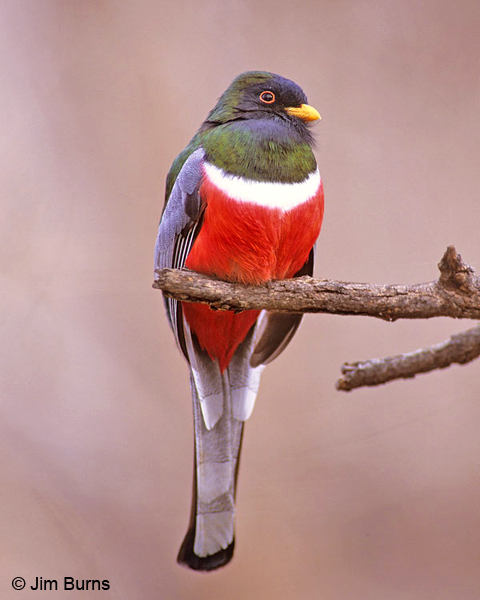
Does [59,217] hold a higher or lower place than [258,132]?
higher

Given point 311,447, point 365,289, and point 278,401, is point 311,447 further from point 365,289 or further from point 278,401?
point 365,289

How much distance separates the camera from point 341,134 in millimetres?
1948

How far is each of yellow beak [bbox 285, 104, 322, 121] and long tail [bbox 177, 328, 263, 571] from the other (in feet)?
1.99

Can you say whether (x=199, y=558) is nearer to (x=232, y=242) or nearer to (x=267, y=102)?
(x=232, y=242)

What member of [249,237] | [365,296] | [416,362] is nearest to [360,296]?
[365,296]

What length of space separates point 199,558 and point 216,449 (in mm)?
277

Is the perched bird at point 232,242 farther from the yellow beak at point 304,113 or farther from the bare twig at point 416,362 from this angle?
the bare twig at point 416,362

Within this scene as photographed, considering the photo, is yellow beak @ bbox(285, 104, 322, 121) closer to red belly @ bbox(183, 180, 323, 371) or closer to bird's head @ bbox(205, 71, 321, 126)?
bird's head @ bbox(205, 71, 321, 126)

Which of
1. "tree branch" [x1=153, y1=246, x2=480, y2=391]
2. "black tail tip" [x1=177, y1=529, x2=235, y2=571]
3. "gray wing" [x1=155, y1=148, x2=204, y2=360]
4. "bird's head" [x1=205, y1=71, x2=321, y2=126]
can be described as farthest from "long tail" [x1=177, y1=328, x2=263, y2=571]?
"bird's head" [x1=205, y1=71, x2=321, y2=126]

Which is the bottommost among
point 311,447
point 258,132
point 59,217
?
point 311,447

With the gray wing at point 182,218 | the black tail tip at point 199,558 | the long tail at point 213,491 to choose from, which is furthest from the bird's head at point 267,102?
the black tail tip at point 199,558

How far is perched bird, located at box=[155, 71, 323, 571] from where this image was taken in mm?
1441

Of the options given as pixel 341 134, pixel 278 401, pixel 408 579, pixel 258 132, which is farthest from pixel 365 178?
pixel 408 579

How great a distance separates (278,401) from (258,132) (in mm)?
815
